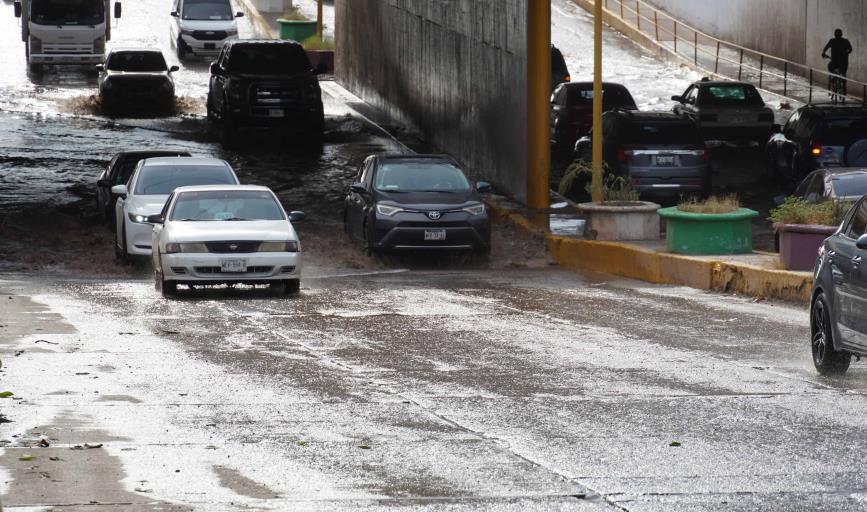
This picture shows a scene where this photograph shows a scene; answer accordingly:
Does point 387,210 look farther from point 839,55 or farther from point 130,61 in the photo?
point 839,55

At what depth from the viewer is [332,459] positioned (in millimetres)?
10047

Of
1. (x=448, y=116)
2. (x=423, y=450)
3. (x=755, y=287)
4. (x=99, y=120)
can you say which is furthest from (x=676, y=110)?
(x=423, y=450)

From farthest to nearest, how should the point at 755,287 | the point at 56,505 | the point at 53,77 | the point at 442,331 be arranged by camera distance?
the point at 53,77 → the point at 755,287 → the point at 442,331 → the point at 56,505

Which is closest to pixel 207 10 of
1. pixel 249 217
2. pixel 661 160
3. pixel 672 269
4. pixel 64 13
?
pixel 64 13

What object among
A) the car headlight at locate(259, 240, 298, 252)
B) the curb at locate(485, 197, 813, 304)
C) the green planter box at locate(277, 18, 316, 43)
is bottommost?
the curb at locate(485, 197, 813, 304)

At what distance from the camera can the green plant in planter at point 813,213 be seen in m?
19.9

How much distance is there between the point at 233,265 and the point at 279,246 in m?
0.62

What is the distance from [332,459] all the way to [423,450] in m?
0.61

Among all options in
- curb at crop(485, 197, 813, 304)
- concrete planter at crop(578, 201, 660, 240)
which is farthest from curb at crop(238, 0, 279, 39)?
concrete planter at crop(578, 201, 660, 240)

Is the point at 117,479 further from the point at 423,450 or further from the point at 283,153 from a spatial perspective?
the point at 283,153

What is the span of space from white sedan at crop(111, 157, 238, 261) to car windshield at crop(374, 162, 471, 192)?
89.9 inches

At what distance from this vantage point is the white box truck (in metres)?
51.8

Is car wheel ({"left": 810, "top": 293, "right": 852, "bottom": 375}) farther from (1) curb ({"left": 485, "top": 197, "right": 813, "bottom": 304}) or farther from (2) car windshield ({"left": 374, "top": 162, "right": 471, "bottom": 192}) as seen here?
(2) car windshield ({"left": 374, "top": 162, "right": 471, "bottom": 192})

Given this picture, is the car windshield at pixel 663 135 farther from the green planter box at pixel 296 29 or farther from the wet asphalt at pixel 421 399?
the green planter box at pixel 296 29
